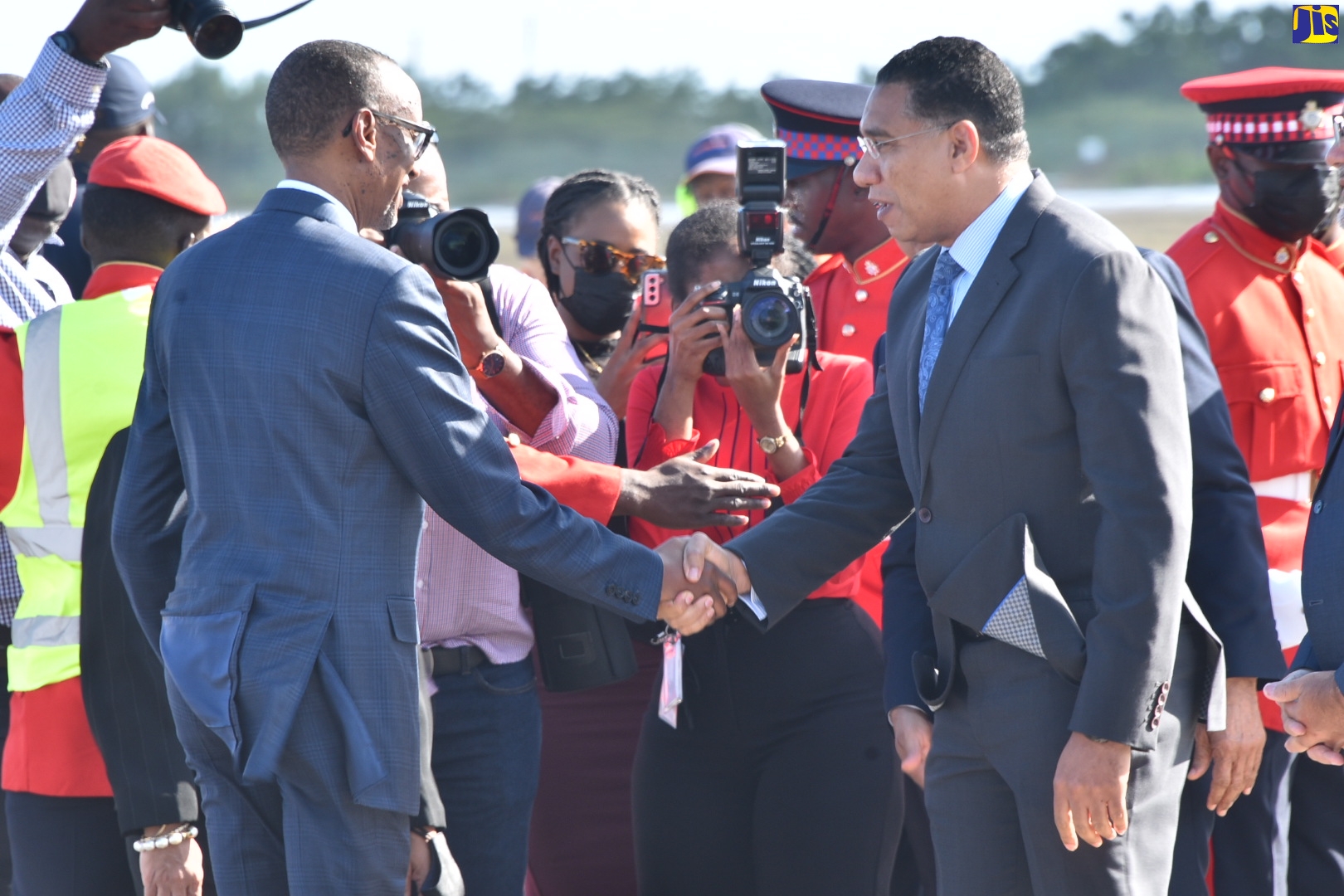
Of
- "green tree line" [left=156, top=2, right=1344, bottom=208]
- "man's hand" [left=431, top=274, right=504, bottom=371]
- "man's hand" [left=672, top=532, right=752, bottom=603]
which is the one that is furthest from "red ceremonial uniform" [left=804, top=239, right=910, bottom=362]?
"green tree line" [left=156, top=2, right=1344, bottom=208]

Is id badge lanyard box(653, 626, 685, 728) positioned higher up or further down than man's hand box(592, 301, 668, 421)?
further down

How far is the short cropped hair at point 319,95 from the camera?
2850 mm

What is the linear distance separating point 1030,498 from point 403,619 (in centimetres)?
112

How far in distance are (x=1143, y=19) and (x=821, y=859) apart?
41.8 m

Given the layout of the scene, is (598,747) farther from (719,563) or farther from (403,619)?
(403,619)

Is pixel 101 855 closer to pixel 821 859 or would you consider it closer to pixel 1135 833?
pixel 821 859

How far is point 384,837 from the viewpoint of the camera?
265 cm

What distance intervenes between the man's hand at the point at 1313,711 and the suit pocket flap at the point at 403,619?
1.53 metres

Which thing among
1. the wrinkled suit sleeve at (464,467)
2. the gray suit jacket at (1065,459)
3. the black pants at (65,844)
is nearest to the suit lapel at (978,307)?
the gray suit jacket at (1065,459)

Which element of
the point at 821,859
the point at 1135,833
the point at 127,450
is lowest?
the point at 821,859

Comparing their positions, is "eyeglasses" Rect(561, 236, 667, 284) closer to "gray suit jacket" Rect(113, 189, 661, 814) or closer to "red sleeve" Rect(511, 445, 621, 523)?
"red sleeve" Rect(511, 445, 621, 523)

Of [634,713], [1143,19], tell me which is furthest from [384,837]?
[1143,19]

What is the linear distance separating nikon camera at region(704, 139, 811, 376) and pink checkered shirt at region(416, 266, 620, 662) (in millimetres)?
323

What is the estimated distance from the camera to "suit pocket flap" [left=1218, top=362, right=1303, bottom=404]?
13.3 ft
